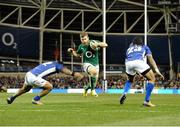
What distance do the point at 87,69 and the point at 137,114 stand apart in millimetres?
11440

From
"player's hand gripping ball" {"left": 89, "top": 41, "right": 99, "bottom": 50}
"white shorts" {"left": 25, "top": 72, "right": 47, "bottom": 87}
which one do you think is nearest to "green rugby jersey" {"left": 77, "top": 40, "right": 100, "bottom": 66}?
"player's hand gripping ball" {"left": 89, "top": 41, "right": 99, "bottom": 50}

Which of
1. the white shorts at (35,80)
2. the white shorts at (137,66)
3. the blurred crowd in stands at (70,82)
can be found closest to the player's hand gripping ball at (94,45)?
the white shorts at (137,66)

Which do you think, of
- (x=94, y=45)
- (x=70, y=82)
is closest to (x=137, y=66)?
(x=94, y=45)

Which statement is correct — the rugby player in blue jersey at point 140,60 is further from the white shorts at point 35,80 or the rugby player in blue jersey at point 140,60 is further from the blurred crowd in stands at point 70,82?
the blurred crowd in stands at point 70,82

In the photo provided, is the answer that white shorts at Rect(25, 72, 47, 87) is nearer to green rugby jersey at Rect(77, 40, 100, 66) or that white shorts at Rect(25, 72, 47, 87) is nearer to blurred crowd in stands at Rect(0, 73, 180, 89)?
green rugby jersey at Rect(77, 40, 100, 66)

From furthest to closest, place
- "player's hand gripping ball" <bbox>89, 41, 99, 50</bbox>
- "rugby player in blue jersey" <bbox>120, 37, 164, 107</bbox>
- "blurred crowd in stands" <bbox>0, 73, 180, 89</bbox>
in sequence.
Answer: "blurred crowd in stands" <bbox>0, 73, 180, 89</bbox>, "player's hand gripping ball" <bbox>89, 41, 99, 50</bbox>, "rugby player in blue jersey" <bbox>120, 37, 164, 107</bbox>

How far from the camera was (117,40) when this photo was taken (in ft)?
271

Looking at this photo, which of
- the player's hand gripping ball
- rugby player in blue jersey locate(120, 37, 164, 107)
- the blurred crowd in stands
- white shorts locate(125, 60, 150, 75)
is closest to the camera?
rugby player in blue jersey locate(120, 37, 164, 107)

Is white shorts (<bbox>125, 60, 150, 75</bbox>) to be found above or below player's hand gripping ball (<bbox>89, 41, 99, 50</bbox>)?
below

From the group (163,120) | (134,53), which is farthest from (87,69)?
(163,120)

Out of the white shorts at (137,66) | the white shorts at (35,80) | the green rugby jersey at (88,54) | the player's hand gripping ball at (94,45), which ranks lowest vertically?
the white shorts at (35,80)

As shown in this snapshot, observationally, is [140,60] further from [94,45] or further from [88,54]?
[88,54]

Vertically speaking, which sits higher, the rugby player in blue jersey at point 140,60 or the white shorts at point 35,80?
the rugby player in blue jersey at point 140,60

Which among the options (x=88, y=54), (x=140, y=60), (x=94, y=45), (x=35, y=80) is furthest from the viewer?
(x=88, y=54)
